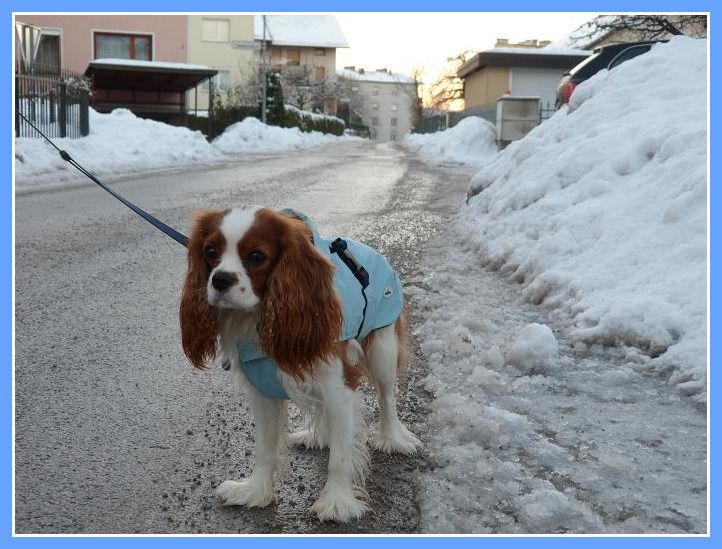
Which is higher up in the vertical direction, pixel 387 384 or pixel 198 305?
pixel 198 305

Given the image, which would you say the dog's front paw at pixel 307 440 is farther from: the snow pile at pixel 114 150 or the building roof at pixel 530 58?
the building roof at pixel 530 58

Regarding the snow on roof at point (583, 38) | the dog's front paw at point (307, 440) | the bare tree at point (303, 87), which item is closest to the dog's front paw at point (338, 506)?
the dog's front paw at point (307, 440)

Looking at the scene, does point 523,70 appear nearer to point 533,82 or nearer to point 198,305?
point 533,82

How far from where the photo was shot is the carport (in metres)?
32.4

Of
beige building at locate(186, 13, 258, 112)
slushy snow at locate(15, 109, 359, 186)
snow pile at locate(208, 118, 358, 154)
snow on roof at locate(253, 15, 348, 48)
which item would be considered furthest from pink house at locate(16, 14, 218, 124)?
snow on roof at locate(253, 15, 348, 48)

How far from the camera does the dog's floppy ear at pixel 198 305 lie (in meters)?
2.66

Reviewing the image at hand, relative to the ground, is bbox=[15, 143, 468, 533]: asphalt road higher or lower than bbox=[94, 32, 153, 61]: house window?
lower

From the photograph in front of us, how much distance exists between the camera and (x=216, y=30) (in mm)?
50438

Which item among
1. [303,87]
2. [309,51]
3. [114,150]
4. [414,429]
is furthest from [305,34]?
[414,429]

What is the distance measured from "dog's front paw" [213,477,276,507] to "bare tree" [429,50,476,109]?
51809 mm

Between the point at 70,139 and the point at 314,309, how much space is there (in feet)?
57.3

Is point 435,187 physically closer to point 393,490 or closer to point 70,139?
point 70,139

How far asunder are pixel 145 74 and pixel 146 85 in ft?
10.9

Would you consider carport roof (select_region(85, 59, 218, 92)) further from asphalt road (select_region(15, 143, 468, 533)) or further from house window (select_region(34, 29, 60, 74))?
asphalt road (select_region(15, 143, 468, 533))
